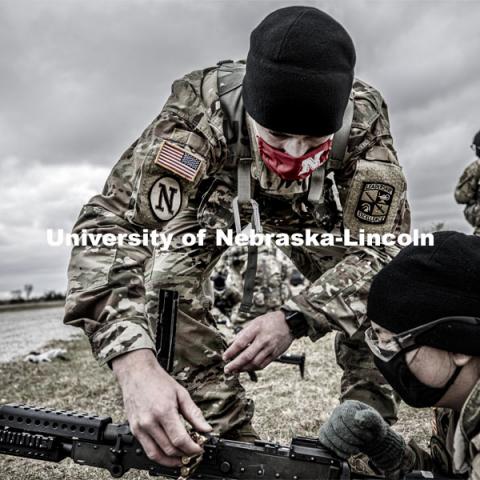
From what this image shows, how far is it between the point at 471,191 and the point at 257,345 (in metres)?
7.04

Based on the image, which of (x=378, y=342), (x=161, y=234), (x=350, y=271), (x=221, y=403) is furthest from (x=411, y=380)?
(x=161, y=234)

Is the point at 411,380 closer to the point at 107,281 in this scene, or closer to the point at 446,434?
the point at 446,434

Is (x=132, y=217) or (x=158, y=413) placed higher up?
(x=132, y=217)

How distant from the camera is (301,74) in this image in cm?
243

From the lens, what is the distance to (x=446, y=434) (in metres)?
2.60

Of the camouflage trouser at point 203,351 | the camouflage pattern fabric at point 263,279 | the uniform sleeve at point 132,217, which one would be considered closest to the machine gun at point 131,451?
the uniform sleeve at point 132,217

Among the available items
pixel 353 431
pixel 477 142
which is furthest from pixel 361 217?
pixel 477 142

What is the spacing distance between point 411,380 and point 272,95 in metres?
1.25

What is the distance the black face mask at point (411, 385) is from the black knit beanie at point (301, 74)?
3.23 ft

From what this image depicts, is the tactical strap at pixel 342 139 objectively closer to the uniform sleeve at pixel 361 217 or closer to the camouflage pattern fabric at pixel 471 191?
the uniform sleeve at pixel 361 217

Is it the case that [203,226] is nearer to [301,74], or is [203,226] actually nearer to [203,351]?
[203,351]

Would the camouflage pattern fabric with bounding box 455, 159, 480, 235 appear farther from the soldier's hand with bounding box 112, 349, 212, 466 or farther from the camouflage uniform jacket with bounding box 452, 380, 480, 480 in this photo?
the soldier's hand with bounding box 112, 349, 212, 466

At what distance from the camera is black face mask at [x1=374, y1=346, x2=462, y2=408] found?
221cm

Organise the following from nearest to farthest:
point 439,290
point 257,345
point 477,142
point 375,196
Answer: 1. point 439,290
2. point 257,345
3. point 375,196
4. point 477,142
